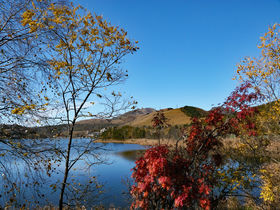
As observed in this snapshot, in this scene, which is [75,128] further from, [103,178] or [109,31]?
Result: [103,178]

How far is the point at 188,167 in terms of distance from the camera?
3199 mm

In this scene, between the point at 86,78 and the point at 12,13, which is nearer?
the point at 12,13

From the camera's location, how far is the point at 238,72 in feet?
25.9

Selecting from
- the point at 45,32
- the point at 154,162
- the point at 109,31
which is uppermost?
the point at 109,31

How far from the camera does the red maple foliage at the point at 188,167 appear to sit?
2773 mm

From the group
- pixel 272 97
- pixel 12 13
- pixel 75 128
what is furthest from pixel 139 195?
pixel 272 97

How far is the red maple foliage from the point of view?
2.77m

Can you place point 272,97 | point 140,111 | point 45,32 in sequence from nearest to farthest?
1. point 45,32
2. point 140,111
3. point 272,97

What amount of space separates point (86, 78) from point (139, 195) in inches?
118

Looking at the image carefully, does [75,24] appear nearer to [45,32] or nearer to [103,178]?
[45,32]

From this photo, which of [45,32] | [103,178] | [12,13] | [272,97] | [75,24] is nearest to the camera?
[12,13]

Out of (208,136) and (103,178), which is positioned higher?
(208,136)

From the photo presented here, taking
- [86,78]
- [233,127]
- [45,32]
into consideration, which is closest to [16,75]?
[45,32]

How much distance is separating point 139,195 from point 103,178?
8.23 m
